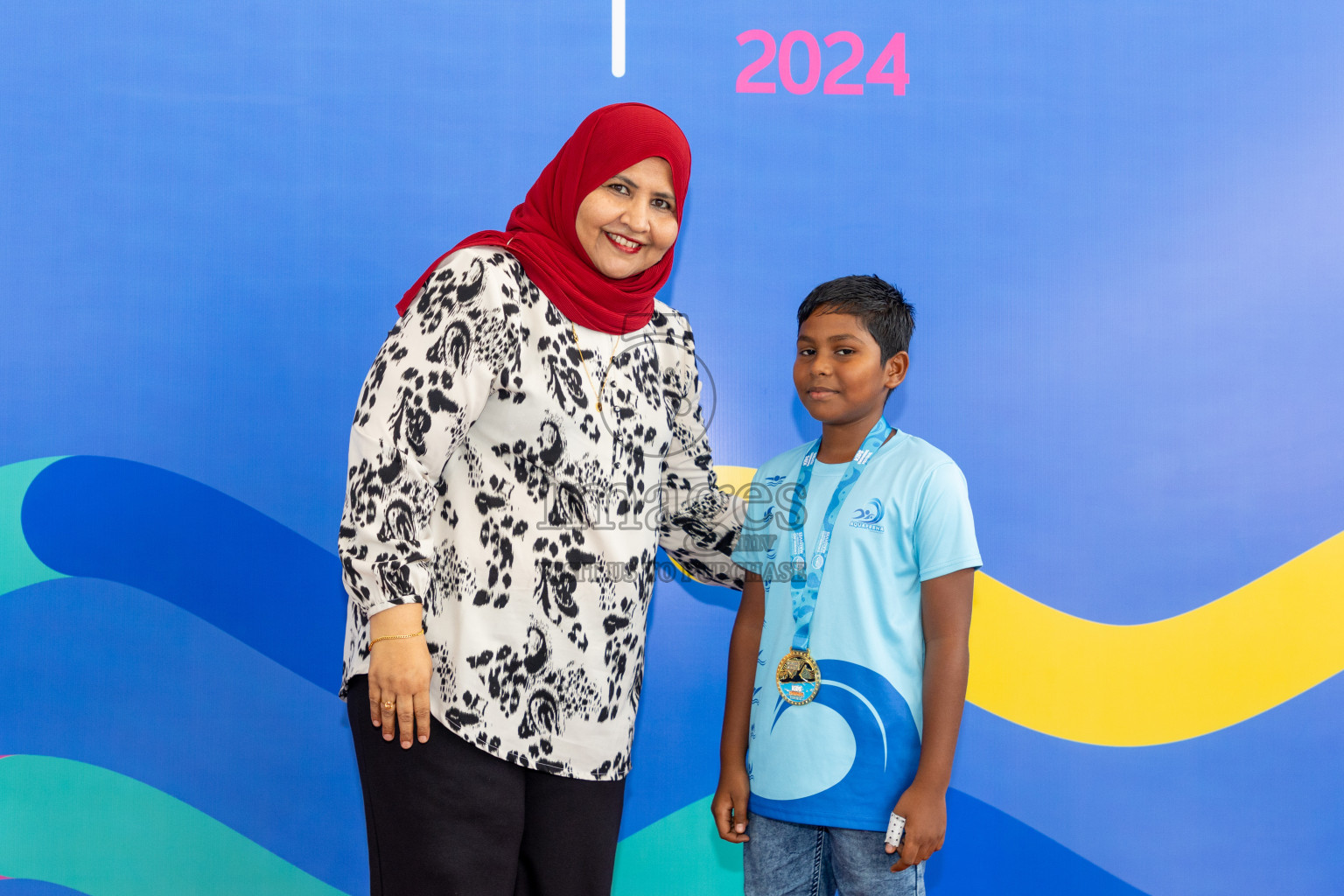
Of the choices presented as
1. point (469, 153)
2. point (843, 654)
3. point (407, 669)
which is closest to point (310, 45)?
point (469, 153)

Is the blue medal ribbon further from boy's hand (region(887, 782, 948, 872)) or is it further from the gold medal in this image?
boy's hand (region(887, 782, 948, 872))

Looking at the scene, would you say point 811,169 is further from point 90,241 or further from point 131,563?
point 131,563

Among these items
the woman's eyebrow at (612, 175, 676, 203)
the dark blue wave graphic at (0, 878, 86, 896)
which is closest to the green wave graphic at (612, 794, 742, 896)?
the dark blue wave graphic at (0, 878, 86, 896)

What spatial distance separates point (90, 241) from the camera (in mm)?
2020

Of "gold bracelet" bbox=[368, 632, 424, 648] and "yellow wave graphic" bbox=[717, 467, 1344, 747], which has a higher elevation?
"yellow wave graphic" bbox=[717, 467, 1344, 747]

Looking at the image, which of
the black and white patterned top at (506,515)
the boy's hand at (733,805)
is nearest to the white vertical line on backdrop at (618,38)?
the black and white patterned top at (506,515)

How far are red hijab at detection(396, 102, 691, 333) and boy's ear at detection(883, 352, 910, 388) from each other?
419mm

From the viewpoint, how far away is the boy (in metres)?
1.34

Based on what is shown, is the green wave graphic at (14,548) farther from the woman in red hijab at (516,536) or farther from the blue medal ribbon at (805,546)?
the blue medal ribbon at (805,546)

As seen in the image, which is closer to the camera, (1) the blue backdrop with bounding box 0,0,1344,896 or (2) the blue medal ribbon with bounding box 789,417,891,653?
(2) the blue medal ribbon with bounding box 789,417,891,653

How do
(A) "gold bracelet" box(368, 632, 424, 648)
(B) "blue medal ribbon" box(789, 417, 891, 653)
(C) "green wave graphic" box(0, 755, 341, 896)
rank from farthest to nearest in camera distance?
(C) "green wave graphic" box(0, 755, 341, 896) → (B) "blue medal ribbon" box(789, 417, 891, 653) → (A) "gold bracelet" box(368, 632, 424, 648)

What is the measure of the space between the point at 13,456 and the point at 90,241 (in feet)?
1.63

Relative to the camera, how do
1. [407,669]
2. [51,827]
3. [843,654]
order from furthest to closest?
[51,827], [843,654], [407,669]

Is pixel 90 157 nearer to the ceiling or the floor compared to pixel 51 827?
nearer to the ceiling
